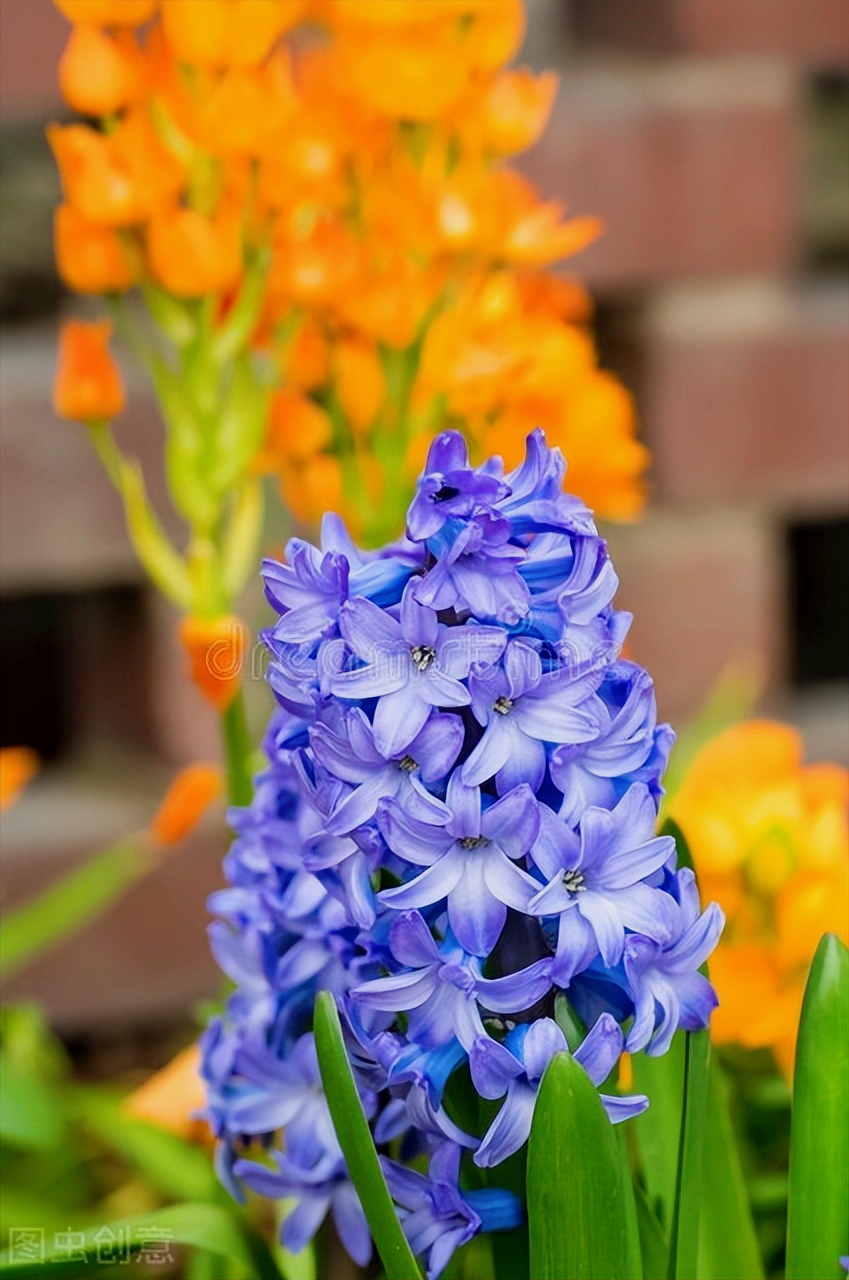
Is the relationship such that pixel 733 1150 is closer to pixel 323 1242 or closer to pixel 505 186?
pixel 323 1242

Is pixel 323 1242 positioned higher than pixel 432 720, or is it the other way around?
pixel 432 720

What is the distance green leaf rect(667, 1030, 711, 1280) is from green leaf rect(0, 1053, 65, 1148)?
0.68ft

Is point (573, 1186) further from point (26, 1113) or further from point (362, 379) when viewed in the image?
point (362, 379)

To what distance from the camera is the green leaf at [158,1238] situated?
1.29ft

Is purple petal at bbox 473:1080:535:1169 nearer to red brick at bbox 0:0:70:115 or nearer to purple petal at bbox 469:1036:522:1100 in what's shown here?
purple petal at bbox 469:1036:522:1100

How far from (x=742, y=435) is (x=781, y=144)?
18 cm

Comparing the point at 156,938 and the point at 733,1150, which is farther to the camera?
the point at 156,938

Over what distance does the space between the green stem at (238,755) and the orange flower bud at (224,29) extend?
0.70 ft

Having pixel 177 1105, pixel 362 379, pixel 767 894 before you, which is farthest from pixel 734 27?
pixel 177 1105

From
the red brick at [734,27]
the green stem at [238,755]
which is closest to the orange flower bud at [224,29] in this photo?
the green stem at [238,755]

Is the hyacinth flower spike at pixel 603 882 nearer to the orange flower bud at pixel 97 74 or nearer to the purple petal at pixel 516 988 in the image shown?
the purple petal at pixel 516 988

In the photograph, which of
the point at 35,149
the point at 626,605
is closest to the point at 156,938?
the point at 626,605

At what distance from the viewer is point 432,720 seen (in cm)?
34

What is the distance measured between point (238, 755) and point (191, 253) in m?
0.17
